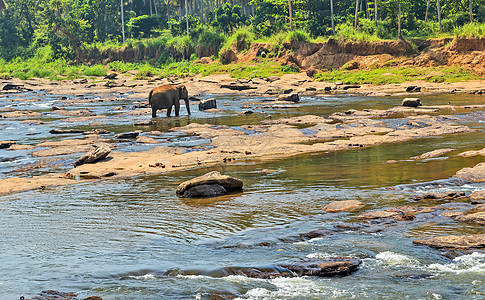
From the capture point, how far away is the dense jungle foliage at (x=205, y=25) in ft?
162

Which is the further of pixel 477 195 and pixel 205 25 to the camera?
pixel 205 25

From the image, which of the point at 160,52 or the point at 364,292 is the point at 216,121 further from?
the point at 160,52

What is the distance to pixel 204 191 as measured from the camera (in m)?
10.4

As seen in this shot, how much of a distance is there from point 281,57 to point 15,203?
4465cm

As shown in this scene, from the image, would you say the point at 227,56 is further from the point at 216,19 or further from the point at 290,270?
the point at 290,270

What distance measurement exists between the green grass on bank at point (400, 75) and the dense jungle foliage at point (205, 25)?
450cm

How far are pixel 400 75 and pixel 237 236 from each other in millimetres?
37255

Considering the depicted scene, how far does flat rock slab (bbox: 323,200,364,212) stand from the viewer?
9086mm

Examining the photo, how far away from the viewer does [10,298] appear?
582 centimetres

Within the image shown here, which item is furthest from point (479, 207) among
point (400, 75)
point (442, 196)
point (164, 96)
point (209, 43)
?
point (209, 43)

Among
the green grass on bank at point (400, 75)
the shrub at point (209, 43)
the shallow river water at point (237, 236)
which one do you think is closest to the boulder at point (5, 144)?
the shallow river water at point (237, 236)

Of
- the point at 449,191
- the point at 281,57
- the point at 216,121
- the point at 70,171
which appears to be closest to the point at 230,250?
the point at 449,191

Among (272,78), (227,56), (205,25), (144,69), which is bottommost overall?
(272,78)

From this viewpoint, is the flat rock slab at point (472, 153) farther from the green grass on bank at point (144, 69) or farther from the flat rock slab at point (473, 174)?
the green grass on bank at point (144, 69)
